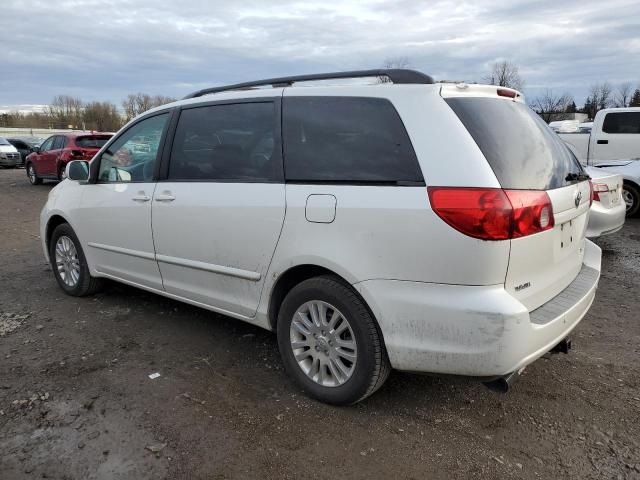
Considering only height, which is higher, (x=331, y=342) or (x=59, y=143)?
(x=59, y=143)

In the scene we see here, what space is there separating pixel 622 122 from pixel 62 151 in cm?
1477

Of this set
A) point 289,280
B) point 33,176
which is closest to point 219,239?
point 289,280

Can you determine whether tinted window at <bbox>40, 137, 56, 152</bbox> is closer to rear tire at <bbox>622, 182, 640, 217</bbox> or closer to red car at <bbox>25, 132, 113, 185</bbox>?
red car at <bbox>25, 132, 113, 185</bbox>

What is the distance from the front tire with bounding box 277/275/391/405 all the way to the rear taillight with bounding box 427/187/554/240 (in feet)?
2.24

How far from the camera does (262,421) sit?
9.50ft

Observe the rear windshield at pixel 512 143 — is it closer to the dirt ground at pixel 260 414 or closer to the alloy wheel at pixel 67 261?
the dirt ground at pixel 260 414

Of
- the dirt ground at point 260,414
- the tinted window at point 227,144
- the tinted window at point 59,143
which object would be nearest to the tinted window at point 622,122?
the dirt ground at point 260,414

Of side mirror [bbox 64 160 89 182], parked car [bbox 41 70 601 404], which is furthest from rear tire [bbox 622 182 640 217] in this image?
side mirror [bbox 64 160 89 182]

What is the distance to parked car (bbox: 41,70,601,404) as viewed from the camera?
2.45 metres

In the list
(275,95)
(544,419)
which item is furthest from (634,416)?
(275,95)

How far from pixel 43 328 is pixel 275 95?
2.76 m

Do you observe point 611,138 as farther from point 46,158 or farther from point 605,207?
point 46,158

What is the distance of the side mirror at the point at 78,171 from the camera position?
4633 millimetres

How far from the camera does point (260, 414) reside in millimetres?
2963
